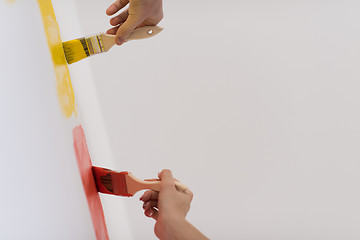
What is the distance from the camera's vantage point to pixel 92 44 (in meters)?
0.64

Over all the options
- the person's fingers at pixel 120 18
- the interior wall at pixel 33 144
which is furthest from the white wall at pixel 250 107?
the interior wall at pixel 33 144

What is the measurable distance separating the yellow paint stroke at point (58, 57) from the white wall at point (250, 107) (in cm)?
43

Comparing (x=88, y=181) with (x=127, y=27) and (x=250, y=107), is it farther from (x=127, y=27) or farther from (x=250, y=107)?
(x=250, y=107)

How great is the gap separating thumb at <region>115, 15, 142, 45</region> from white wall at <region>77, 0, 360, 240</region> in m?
0.43

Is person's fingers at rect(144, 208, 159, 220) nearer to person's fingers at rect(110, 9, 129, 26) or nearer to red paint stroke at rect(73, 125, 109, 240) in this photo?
red paint stroke at rect(73, 125, 109, 240)

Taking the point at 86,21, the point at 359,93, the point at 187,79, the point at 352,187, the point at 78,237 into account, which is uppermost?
the point at 86,21

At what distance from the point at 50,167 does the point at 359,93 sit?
88 centimetres

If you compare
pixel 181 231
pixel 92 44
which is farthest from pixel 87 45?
pixel 181 231

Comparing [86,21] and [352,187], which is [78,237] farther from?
[352,187]

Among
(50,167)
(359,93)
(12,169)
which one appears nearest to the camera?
(12,169)

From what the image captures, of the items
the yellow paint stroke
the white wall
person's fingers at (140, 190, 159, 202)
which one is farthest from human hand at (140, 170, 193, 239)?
the white wall

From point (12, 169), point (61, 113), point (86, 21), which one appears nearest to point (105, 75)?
point (86, 21)

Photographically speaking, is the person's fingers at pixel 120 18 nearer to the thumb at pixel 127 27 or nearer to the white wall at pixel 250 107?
the thumb at pixel 127 27

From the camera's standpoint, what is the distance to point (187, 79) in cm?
108
